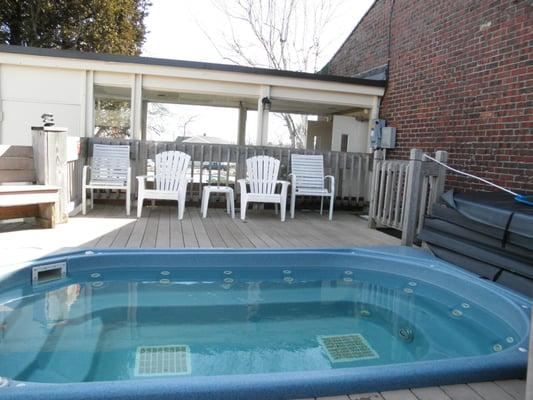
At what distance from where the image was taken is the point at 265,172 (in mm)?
5863

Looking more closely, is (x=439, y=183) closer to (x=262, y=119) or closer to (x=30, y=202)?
(x=262, y=119)

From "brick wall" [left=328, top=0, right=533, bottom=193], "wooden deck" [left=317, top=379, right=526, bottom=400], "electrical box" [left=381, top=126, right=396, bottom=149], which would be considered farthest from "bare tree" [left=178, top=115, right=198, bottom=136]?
"wooden deck" [left=317, top=379, right=526, bottom=400]

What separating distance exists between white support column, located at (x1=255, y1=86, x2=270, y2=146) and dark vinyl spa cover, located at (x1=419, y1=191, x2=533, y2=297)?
3.32 meters

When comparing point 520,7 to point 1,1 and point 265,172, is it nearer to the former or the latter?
point 265,172

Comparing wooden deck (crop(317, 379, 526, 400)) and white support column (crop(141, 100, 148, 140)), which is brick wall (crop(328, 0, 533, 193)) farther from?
white support column (crop(141, 100, 148, 140))

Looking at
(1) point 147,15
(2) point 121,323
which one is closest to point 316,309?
(2) point 121,323

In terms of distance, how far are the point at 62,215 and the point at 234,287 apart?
7.50 ft

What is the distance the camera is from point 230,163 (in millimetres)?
6410

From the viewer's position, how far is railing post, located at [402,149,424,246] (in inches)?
170

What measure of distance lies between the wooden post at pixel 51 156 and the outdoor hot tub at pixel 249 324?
4.22 ft

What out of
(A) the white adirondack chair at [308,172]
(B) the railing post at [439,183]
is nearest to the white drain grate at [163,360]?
(B) the railing post at [439,183]

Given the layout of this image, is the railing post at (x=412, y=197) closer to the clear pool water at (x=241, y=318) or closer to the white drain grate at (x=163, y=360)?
the clear pool water at (x=241, y=318)

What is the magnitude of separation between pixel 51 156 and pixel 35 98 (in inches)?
93.4

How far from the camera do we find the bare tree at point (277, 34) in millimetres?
13586
